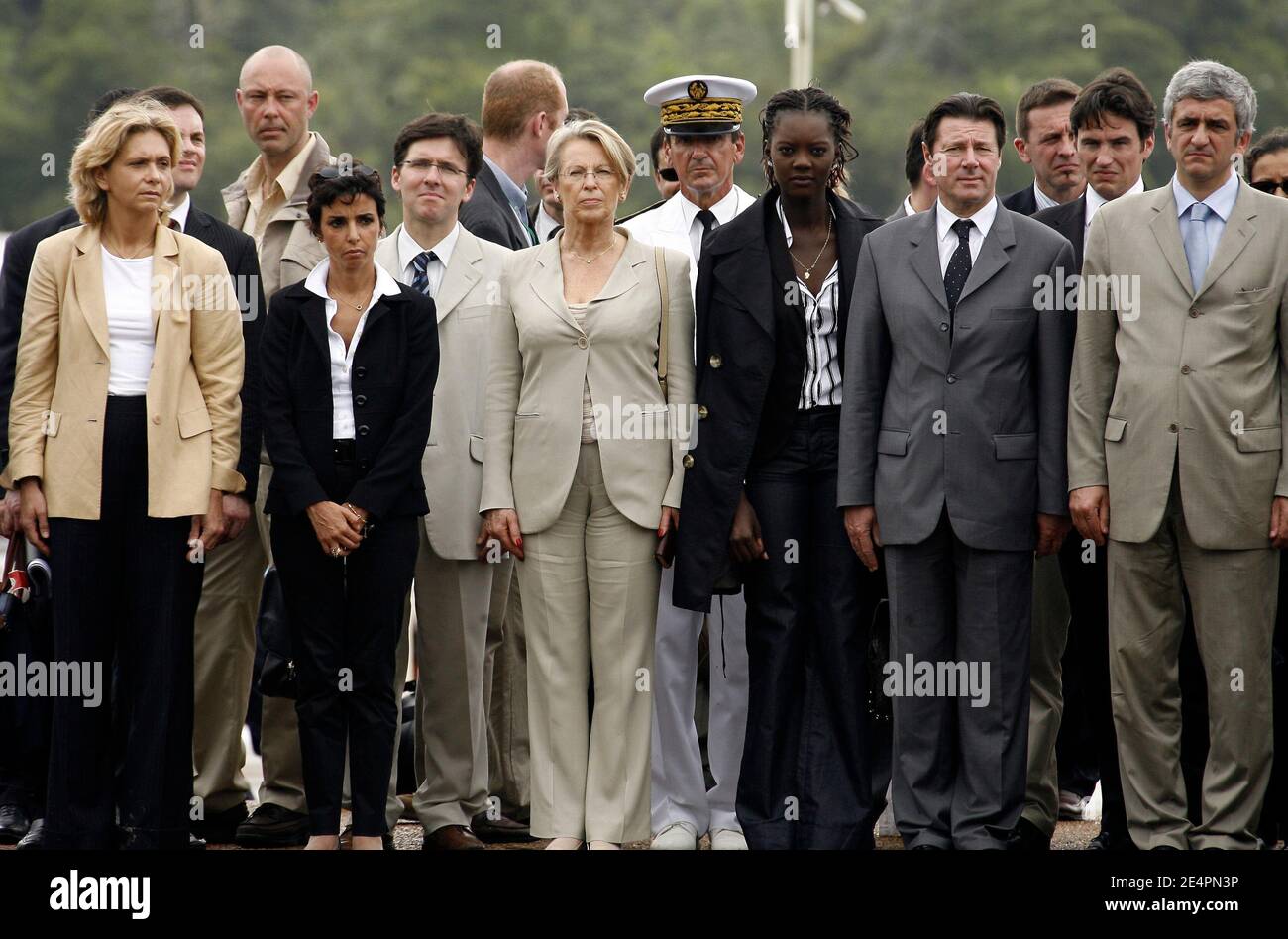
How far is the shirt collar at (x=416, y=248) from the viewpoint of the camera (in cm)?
701

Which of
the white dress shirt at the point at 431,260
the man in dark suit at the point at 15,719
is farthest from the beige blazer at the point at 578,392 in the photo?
the man in dark suit at the point at 15,719

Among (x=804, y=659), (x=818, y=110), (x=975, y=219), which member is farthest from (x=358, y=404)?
(x=975, y=219)

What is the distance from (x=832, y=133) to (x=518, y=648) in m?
2.47

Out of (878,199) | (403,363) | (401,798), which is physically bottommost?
(401,798)

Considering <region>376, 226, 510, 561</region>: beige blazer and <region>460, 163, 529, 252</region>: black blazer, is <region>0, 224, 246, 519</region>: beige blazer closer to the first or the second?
<region>376, 226, 510, 561</region>: beige blazer

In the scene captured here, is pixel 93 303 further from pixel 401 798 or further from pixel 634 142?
pixel 634 142

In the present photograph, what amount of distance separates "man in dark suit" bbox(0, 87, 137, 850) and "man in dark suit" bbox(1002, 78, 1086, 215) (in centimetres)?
376

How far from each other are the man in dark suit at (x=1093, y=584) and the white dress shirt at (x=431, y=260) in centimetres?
224

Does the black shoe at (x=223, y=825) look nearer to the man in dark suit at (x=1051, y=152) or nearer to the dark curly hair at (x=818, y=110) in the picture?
the dark curly hair at (x=818, y=110)

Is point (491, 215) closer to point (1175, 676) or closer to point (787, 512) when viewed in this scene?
point (787, 512)

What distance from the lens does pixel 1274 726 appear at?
6.58 meters

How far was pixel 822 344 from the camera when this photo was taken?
21.2 ft
